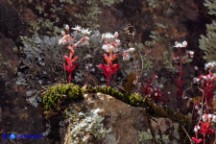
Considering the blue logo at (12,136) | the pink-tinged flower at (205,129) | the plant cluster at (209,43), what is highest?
the plant cluster at (209,43)

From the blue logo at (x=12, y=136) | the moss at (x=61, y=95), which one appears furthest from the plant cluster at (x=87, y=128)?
the blue logo at (x=12, y=136)

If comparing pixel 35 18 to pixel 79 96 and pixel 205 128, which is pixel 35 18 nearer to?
pixel 79 96

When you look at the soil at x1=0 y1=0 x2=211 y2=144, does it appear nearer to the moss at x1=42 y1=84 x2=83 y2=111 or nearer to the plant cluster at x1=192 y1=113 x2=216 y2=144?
the moss at x1=42 y1=84 x2=83 y2=111

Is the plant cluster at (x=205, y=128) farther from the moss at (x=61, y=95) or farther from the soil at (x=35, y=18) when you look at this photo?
the soil at (x=35, y=18)

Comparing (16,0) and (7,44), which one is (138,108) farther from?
(16,0)

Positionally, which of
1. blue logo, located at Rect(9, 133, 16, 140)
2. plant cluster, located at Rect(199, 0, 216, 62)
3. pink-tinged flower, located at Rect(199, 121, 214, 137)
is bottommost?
blue logo, located at Rect(9, 133, 16, 140)

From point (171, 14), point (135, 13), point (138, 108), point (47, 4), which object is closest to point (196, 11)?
point (171, 14)

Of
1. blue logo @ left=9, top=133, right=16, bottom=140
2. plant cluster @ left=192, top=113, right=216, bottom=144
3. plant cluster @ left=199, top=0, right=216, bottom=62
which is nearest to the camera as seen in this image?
plant cluster @ left=192, top=113, right=216, bottom=144

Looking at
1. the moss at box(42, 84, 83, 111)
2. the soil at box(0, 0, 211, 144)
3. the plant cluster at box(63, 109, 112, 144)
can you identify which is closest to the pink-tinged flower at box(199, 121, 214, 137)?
the plant cluster at box(63, 109, 112, 144)
